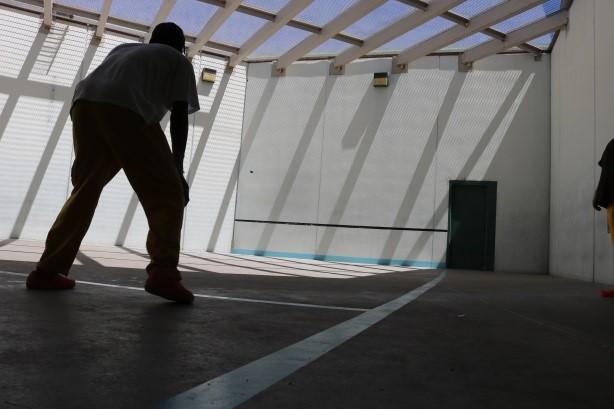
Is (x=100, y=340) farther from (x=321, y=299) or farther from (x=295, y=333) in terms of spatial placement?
(x=321, y=299)

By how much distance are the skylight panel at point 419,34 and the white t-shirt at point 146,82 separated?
847 centimetres

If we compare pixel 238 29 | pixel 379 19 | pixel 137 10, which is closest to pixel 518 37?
pixel 379 19

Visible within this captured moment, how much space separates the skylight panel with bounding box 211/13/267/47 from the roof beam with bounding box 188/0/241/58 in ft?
1.23

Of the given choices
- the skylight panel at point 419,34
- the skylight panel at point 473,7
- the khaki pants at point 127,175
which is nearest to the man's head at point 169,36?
the khaki pants at point 127,175

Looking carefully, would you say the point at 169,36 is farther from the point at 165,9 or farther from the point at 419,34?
the point at 419,34

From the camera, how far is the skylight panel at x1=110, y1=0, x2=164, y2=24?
406 inches

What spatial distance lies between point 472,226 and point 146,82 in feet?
32.4

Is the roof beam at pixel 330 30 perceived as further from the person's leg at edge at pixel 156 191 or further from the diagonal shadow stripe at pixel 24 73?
the person's leg at edge at pixel 156 191

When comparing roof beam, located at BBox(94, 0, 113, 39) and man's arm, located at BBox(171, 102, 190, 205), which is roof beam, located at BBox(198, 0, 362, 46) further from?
man's arm, located at BBox(171, 102, 190, 205)

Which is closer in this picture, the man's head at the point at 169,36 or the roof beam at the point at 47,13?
the man's head at the point at 169,36

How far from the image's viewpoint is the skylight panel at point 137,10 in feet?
33.8

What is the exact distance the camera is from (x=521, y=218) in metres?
11.3

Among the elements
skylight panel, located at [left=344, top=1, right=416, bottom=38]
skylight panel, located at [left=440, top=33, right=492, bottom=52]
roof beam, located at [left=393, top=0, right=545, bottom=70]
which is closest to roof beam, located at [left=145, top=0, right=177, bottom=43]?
skylight panel, located at [left=344, top=1, right=416, bottom=38]

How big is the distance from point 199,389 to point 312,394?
0.24 meters
